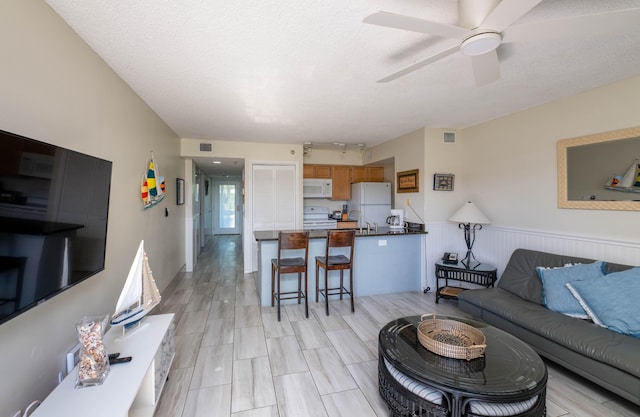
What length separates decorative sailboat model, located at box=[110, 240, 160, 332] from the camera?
69.2 inches

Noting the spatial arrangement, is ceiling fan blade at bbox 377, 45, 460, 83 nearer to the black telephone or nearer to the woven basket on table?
the woven basket on table

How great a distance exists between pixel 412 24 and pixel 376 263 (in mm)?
3144

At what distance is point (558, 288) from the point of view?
7.90ft

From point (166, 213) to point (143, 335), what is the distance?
2.34 meters

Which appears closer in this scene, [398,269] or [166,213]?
[166,213]

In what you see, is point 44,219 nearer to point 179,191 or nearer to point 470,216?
point 179,191

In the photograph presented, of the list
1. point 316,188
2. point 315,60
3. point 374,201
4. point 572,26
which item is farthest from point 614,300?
point 316,188

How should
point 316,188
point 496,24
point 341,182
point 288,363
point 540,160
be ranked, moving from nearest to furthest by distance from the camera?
point 496,24, point 288,363, point 540,160, point 316,188, point 341,182

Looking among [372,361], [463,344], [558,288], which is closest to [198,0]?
[463,344]

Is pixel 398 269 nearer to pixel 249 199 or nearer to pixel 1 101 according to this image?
pixel 249 199

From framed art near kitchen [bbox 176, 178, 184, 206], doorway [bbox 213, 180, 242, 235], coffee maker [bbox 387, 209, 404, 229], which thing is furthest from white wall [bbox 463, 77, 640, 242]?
doorway [bbox 213, 180, 242, 235]

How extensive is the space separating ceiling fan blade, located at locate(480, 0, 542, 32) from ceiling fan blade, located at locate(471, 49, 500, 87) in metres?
0.28

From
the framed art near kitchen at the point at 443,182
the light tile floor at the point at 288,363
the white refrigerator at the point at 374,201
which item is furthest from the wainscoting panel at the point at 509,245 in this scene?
the white refrigerator at the point at 374,201

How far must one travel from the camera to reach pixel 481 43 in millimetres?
1502
